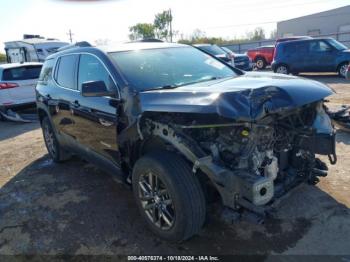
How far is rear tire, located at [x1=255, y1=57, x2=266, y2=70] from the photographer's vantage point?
22.2 metres

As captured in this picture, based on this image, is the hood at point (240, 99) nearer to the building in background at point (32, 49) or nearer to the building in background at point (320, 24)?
the building in background at point (32, 49)

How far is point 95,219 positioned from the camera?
→ 3975 mm

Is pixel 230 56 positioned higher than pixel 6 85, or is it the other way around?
pixel 230 56

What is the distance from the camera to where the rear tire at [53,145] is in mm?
5781

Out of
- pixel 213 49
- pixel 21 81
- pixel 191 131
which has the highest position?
pixel 213 49

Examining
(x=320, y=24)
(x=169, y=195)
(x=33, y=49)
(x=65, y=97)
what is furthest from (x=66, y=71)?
(x=320, y=24)

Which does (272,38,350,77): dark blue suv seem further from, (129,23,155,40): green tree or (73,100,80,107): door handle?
Answer: (129,23,155,40): green tree

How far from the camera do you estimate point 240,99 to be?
108 inches

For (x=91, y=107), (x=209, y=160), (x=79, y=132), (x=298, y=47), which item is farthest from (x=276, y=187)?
(x=298, y=47)

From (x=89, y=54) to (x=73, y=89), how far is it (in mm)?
601

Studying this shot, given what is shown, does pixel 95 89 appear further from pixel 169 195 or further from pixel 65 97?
pixel 65 97

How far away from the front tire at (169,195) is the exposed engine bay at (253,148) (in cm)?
15

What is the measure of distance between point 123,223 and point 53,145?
2.67 meters

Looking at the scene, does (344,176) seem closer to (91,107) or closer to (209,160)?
(209,160)
